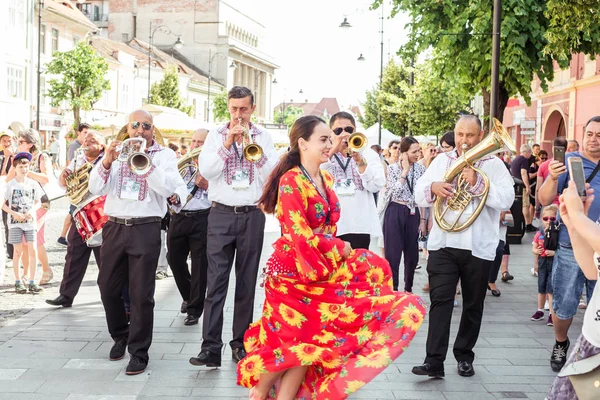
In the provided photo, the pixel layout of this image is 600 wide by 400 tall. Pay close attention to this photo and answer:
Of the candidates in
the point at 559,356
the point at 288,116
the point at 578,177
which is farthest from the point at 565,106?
the point at 288,116

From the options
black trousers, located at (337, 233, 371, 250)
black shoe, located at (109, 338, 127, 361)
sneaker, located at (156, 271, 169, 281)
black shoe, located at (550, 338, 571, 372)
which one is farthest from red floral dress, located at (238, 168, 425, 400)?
sneaker, located at (156, 271, 169, 281)

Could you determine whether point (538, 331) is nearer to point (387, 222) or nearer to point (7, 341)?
point (387, 222)

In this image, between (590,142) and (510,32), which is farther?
(510,32)

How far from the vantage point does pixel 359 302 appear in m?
5.05

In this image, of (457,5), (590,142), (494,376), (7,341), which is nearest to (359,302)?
(494,376)

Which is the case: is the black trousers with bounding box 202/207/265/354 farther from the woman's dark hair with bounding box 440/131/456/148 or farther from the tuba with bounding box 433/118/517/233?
the woman's dark hair with bounding box 440/131/456/148

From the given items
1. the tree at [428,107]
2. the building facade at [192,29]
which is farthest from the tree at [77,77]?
the building facade at [192,29]

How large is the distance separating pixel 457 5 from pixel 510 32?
1616mm

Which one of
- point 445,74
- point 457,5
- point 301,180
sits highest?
point 457,5

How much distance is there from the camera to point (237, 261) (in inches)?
276

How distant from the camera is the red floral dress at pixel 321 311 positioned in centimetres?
496

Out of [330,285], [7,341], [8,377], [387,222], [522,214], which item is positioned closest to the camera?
[330,285]

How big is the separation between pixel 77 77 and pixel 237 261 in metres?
39.2

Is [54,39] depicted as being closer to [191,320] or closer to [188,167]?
[188,167]
